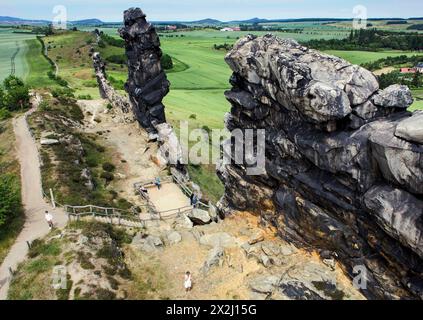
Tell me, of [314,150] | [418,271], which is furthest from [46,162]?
[418,271]

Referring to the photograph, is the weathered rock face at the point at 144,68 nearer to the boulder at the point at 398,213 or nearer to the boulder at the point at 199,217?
the boulder at the point at 199,217

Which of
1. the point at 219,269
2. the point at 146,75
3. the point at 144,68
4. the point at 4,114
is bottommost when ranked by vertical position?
the point at 219,269

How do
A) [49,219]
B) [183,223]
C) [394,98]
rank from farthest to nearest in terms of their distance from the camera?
1. [183,223]
2. [49,219]
3. [394,98]

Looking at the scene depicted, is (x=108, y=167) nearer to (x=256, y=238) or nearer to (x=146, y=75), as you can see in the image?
(x=146, y=75)

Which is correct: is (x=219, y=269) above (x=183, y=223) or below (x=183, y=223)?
above

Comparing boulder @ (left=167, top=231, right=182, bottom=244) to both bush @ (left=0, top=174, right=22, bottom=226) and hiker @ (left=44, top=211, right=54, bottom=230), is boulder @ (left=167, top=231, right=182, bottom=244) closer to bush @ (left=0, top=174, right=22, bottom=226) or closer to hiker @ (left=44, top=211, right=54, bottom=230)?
hiker @ (left=44, top=211, right=54, bottom=230)

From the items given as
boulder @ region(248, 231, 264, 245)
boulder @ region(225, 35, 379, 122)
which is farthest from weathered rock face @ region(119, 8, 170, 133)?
boulder @ region(248, 231, 264, 245)

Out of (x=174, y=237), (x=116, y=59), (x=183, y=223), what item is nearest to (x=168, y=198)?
(x=183, y=223)

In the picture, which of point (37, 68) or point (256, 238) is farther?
point (37, 68)
